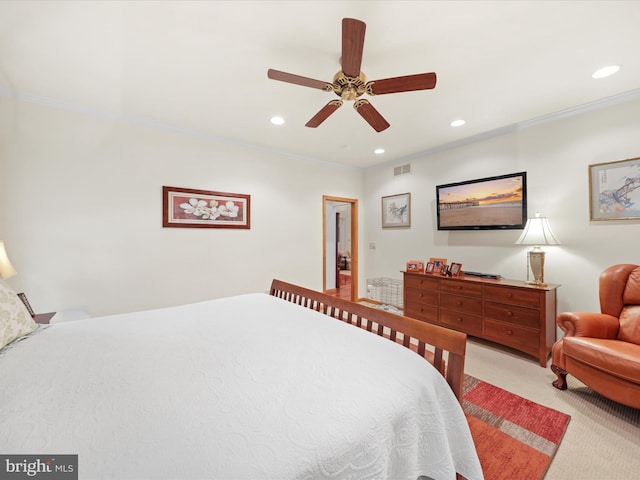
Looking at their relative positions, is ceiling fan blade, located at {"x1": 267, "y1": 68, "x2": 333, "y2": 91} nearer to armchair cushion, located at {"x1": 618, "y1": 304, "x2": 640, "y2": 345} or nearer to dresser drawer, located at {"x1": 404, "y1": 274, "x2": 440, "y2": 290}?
dresser drawer, located at {"x1": 404, "y1": 274, "x2": 440, "y2": 290}

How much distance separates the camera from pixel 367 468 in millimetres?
791

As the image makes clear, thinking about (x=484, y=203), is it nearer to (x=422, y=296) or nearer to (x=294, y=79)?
(x=422, y=296)

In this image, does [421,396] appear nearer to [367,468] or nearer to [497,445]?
[367,468]

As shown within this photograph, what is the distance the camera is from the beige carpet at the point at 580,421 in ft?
4.83

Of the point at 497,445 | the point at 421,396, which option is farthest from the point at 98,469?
the point at 497,445

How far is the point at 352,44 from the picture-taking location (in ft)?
4.96

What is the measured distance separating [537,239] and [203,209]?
4138 mm

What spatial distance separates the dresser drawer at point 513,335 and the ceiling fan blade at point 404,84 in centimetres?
267

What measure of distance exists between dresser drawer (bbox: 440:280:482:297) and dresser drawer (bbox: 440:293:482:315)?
0.18 feet

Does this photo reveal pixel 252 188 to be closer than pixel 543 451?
No

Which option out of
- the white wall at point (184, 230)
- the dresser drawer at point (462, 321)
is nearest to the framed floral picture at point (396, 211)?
the white wall at point (184, 230)

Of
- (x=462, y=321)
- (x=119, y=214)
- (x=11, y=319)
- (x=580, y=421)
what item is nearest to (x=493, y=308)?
(x=462, y=321)

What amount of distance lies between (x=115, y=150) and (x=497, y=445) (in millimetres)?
4426
